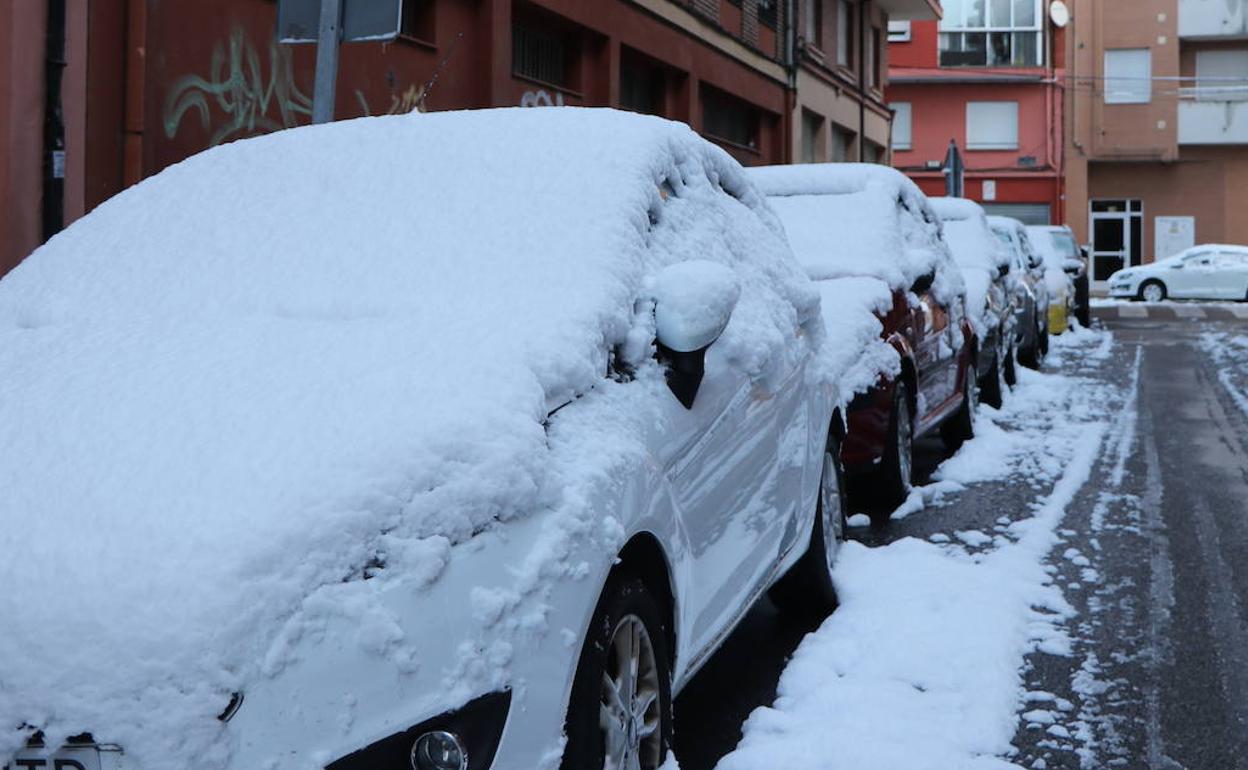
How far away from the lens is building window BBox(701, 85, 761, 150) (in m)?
22.5

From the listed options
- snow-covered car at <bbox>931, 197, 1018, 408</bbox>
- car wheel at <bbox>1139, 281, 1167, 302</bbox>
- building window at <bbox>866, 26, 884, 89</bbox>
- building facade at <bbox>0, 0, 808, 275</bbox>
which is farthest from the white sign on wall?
snow-covered car at <bbox>931, 197, 1018, 408</bbox>

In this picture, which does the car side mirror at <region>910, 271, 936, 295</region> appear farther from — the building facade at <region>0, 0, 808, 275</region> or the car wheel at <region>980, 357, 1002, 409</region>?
the car wheel at <region>980, 357, 1002, 409</region>

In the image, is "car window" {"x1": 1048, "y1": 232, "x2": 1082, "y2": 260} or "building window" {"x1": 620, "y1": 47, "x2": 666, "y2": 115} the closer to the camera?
"building window" {"x1": 620, "y1": 47, "x2": 666, "y2": 115}

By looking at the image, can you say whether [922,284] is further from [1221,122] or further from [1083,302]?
[1221,122]

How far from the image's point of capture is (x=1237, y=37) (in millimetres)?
46188

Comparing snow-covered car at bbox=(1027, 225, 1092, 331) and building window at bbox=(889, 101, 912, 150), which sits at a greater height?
building window at bbox=(889, 101, 912, 150)

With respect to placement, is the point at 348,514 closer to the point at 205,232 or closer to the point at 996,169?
the point at 205,232

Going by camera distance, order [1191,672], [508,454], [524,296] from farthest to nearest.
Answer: [1191,672]
[524,296]
[508,454]

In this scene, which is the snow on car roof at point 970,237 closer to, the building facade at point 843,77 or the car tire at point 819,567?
the car tire at point 819,567

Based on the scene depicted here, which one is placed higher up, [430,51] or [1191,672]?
[430,51]

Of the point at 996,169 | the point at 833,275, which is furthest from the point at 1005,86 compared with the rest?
the point at 833,275

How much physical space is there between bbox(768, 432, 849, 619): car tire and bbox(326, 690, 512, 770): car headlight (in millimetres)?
2679

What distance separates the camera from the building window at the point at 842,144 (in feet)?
100

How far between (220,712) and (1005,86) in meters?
45.5
